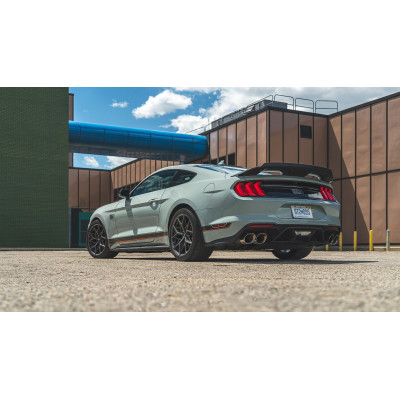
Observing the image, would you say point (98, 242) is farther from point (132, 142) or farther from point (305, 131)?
point (305, 131)

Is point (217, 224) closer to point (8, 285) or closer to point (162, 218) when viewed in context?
point (162, 218)

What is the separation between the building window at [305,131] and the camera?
2511 cm

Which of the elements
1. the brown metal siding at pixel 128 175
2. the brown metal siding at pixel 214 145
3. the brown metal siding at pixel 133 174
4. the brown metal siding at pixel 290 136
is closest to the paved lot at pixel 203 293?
the brown metal siding at pixel 290 136

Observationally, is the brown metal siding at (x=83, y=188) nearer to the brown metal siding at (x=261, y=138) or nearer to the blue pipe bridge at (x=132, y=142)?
the blue pipe bridge at (x=132, y=142)

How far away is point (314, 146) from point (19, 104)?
14.9m

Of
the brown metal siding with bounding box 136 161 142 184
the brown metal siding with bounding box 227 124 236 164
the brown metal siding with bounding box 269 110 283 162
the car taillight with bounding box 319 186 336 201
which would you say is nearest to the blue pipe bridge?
the brown metal siding with bounding box 227 124 236 164

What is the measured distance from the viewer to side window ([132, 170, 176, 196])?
23.2 ft

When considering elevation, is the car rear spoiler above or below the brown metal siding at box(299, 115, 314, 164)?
below

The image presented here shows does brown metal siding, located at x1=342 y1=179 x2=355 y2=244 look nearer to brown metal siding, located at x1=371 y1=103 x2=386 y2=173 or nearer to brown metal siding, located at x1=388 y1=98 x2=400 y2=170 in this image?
brown metal siding, located at x1=371 y1=103 x2=386 y2=173

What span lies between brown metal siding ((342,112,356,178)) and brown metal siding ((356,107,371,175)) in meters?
0.35

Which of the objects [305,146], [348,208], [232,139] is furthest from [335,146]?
[232,139]

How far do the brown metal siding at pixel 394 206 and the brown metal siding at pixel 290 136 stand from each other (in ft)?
15.9

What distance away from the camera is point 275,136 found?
78.6 feet

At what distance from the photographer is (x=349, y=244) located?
2409cm
